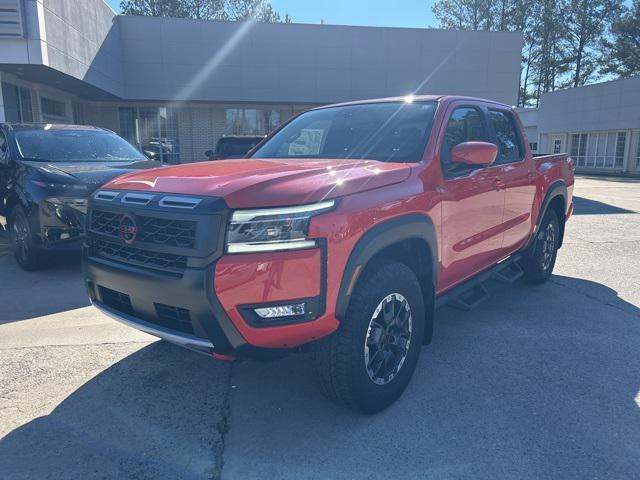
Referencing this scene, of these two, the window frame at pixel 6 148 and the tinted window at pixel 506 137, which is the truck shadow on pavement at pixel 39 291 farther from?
the tinted window at pixel 506 137

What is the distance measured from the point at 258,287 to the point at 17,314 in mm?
3591

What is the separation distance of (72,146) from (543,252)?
6.42 meters

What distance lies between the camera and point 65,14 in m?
14.2

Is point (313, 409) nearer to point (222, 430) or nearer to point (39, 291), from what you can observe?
point (222, 430)

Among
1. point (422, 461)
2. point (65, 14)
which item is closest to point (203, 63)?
point (65, 14)

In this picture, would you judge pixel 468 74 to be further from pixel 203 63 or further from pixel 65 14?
pixel 65 14

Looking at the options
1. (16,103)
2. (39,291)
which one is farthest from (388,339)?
(16,103)

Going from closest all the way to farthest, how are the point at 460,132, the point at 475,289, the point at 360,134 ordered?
1. the point at 360,134
2. the point at 460,132
3. the point at 475,289

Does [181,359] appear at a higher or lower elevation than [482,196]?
lower

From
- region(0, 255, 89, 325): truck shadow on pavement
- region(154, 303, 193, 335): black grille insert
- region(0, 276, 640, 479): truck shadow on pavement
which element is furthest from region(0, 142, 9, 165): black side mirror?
region(154, 303, 193, 335): black grille insert

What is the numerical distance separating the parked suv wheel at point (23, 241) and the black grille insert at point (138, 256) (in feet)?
11.4

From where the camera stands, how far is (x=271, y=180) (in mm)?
2523

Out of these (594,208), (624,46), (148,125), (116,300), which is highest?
(624,46)

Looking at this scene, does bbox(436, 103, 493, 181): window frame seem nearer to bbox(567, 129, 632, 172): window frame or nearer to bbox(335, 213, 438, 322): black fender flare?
bbox(335, 213, 438, 322): black fender flare
